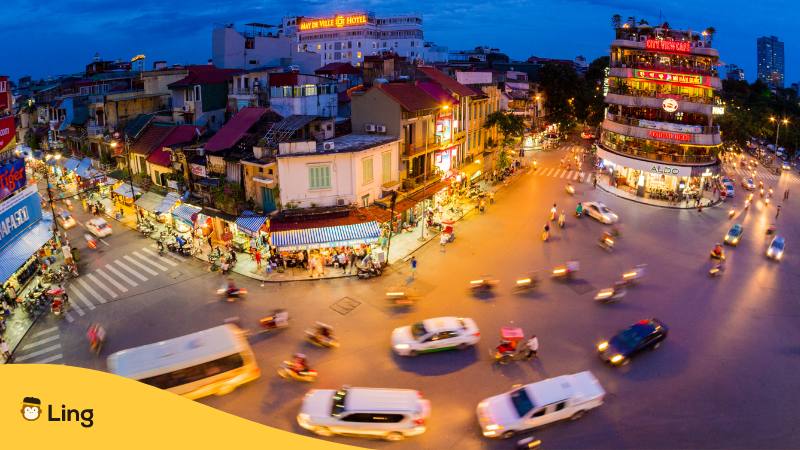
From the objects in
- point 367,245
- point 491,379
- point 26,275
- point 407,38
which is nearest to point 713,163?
point 367,245

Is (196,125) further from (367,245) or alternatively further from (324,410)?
(324,410)

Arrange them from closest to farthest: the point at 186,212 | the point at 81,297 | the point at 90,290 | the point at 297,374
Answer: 1. the point at 297,374
2. the point at 81,297
3. the point at 90,290
4. the point at 186,212

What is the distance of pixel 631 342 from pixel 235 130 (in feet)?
88.6

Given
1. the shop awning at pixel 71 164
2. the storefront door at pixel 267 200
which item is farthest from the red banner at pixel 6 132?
the shop awning at pixel 71 164

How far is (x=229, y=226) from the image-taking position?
1268 inches

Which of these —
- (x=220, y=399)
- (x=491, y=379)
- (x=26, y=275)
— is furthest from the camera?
(x=26, y=275)

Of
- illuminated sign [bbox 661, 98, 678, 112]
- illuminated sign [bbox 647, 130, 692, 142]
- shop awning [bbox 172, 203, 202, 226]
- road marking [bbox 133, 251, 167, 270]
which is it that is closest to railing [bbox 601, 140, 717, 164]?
illuminated sign [bbox 647, 130, 692, 142]

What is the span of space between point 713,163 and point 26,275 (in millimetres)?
54546

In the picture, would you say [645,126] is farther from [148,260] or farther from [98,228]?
[98,228]

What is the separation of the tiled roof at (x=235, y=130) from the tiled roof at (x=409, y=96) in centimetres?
862

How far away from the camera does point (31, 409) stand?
856 cm

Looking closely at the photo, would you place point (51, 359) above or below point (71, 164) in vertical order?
below

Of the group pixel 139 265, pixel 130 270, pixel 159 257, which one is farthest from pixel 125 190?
pixel 130 270

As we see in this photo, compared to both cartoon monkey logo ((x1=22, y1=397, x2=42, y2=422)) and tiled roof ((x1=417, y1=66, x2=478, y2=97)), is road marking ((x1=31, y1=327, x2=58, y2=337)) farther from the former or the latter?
tiled roof ((x1=417, y1=66, x2=478, y2=97))
